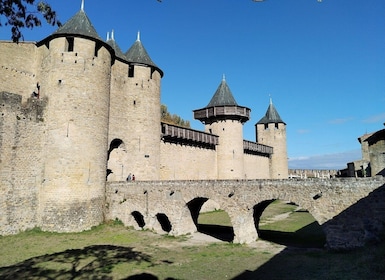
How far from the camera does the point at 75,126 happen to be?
49.5ft

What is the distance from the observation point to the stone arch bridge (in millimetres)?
9758

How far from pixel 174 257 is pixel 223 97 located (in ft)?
59.8

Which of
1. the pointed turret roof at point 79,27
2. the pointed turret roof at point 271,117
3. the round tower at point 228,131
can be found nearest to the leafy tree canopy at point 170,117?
the pointed turret roof at point 271,117

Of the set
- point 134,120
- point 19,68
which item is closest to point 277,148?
point 134,120

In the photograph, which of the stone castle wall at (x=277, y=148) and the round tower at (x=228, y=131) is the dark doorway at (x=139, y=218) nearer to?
the round tower at (x=228, y=131)

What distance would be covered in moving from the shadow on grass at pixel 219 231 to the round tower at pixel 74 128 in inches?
229

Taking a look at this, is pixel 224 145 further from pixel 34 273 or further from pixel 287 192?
pixel 34 273

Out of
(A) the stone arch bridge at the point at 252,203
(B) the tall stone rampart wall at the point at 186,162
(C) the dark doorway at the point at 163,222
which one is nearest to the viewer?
(A) the stone arch bridge at the point at 252,203

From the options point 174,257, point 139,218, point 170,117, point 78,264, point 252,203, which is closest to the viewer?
point 78,264

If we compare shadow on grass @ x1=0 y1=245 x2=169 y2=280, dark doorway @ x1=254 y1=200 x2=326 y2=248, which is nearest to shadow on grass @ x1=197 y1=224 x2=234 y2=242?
dark doorway @ x1=254 y1=200 x2=326 y2=248

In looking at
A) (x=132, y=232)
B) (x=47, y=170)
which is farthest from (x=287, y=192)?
(x=47, y=170)

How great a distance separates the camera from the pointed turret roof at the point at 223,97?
84.9 ft

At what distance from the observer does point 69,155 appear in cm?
1482

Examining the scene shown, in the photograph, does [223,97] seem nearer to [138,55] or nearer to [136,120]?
[138,55]
